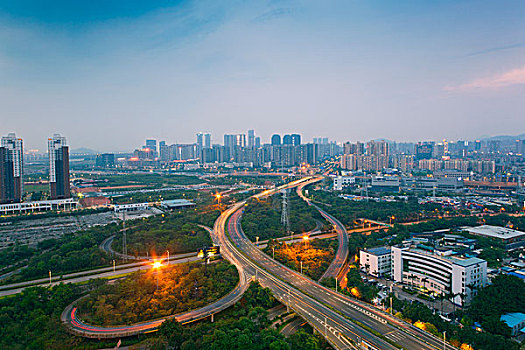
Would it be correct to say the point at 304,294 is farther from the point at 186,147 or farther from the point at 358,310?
the point at 186,147

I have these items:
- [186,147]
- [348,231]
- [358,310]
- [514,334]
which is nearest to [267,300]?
[358,310]

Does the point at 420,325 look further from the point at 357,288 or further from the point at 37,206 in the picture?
the point at 37,206

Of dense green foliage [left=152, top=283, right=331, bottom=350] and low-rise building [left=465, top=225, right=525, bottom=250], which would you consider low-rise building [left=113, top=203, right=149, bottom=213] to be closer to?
dense green foliage [left=152, top=283, right=331, bottom=350]

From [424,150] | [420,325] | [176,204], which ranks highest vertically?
[424,150]

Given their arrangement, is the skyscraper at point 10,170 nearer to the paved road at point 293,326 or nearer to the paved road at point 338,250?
the paved road at point 338,250

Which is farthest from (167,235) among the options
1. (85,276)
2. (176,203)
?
(176,203)

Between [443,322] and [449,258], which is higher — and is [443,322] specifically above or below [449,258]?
below

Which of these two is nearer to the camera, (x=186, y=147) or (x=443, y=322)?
(x=443, y=322)
